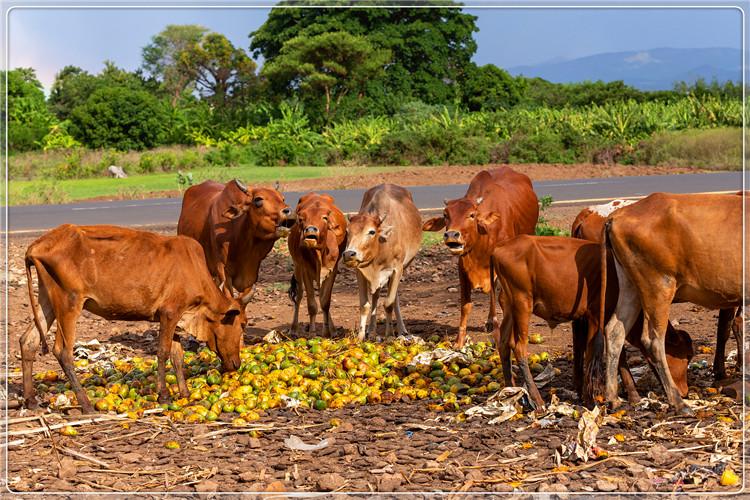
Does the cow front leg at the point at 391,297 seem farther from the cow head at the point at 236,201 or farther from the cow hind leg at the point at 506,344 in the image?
the cow hind leg at the point at 506,344

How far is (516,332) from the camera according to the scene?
25.0ft

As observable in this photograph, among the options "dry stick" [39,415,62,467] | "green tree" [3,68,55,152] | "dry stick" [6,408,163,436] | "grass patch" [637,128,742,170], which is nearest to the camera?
"dry stick" [39,415,62,467]

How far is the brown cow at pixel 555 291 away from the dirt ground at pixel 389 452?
1.18 ft

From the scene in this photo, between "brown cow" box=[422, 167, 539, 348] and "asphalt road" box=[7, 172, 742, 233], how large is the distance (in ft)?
28.2

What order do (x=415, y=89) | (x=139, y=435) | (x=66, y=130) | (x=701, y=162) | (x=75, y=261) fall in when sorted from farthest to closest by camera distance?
1. (x=415, y=89)
2. (x=66, y=130)
3. (x=701, y=162)
4. (x=75, y=261)
5. (x=139, y=435)

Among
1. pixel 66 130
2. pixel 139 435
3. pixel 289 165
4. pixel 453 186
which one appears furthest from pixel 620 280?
pixel 66 130

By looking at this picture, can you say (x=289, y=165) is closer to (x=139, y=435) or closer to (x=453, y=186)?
(x=453, y=186)

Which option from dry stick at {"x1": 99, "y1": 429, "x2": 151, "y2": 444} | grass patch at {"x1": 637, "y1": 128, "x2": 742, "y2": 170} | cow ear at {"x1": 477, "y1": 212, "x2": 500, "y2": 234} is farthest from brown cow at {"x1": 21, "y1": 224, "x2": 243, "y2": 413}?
grass patch at {"x1": 637, "y1": 128, "x2": 742, "y2": 170}

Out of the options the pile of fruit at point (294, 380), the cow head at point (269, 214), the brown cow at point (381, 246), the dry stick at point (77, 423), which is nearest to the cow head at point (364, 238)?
the brown cow at point (381, 246)

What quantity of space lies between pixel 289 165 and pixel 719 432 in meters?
27.9

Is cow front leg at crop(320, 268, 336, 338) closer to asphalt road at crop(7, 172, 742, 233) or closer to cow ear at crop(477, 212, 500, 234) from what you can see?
cow ear at crop(477, 212, 500, 234)

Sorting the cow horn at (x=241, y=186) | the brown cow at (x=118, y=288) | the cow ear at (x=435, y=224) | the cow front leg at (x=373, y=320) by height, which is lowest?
the cow front leg at (x=373, y=320)

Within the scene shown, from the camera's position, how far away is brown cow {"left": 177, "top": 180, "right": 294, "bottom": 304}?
1030 centimetres

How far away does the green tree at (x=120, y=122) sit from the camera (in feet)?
123
